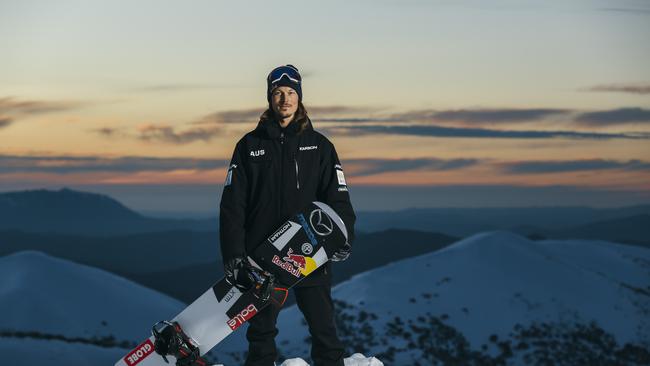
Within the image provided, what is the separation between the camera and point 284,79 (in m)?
7.79

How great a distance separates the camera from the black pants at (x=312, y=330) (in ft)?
25.5

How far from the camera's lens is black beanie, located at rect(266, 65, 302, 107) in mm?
7789

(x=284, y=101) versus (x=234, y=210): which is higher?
(x=284, y=101)

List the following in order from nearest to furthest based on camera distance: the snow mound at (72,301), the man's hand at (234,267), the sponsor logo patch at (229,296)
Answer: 1. the man's hand at (234,267)
2. the sponsor logo patch at (229,296)
3. the snow mound at (72,301)

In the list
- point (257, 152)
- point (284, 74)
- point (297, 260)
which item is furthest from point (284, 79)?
point (297, 260)

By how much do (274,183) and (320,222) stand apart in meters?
0.61

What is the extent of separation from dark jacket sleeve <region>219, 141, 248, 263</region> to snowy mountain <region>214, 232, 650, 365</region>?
2454 cm

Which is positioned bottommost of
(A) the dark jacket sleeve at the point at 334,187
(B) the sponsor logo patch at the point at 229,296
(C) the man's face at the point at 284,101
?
(B) the sponsor logo patch at the point at 229,296

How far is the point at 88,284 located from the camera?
152 ft

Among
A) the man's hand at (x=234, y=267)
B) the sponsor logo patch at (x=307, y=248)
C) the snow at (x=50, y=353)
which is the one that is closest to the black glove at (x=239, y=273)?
the man's hand at (x=234, y=267)

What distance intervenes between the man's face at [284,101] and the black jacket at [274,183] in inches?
5.0

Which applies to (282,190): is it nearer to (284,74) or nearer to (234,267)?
(234,267)

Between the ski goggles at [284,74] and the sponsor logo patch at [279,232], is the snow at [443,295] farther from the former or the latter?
the ski goggles at [284,74]

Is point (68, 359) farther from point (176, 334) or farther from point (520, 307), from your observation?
point (520, 307)
